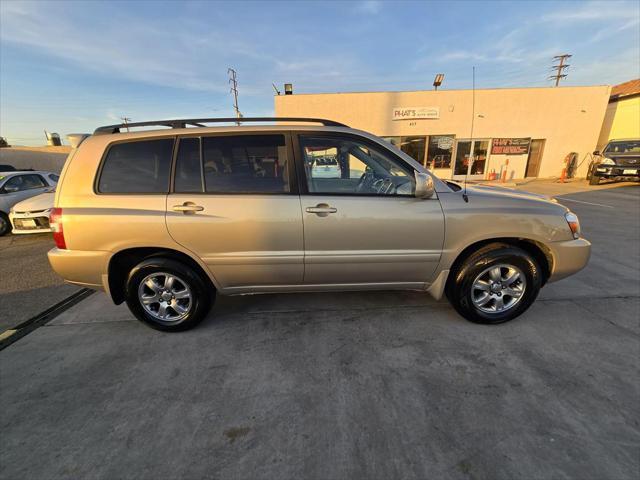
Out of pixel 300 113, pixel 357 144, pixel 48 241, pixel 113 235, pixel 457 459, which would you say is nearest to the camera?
pixel 457 459

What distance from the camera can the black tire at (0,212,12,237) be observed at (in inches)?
261

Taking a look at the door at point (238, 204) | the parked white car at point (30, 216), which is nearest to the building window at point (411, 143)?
the parked white car at point (30, 216)

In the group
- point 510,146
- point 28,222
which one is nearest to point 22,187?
point 28,222

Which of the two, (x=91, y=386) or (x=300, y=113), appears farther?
(x=300, y=113)

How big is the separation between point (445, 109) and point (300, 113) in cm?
735

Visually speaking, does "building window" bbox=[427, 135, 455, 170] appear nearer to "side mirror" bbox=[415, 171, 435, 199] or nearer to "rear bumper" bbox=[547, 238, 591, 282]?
"rear bumper" bbox=[547, 238, 591, 282]

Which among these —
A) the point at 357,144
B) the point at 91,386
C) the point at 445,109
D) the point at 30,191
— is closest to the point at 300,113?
the point at 445,109

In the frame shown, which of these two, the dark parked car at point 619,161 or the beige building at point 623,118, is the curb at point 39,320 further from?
the beige building at point 623,118

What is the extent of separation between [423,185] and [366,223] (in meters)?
0.56

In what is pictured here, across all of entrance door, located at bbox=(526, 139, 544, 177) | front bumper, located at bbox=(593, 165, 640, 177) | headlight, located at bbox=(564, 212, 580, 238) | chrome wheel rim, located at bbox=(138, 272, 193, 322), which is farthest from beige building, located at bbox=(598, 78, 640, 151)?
chrome wheel rim, located at bbox=(138, 272, 193, 322)

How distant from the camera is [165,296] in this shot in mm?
2729

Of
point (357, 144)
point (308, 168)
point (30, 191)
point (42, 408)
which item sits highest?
point (357, 144)

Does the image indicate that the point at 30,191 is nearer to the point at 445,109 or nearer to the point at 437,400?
the point at 437,400

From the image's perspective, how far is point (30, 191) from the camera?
7.12 metres
